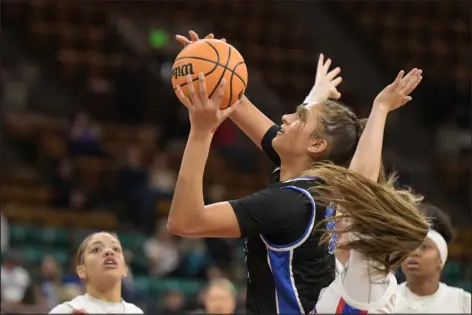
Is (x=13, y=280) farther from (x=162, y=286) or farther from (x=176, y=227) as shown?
(x=176, y=227)

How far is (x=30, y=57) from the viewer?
14547 millimetres

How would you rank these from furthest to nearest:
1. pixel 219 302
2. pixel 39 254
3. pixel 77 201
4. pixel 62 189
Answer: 1. pixel 62 189
2. pixel 77 201
3. pixel 39 254
4. pixel 219 302

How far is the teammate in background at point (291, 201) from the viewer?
127 inches

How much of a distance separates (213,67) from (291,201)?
64 centimetres

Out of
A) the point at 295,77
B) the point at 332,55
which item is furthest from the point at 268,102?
the point at 332,55

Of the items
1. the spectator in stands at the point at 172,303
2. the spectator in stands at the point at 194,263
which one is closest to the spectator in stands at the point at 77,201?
the spectator in stands at the point at 194,263

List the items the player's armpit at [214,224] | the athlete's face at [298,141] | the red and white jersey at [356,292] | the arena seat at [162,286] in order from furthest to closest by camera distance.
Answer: the arena seat at [162,286], the athlete's face at [298,141], the player's armpit at [214,224], the red and white jersey at [356,292]

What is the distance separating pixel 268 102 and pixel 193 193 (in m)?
11.7

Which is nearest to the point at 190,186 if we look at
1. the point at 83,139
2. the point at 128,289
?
the point at 128,289

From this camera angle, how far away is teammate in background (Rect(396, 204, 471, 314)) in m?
5.08

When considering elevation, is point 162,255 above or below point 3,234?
below

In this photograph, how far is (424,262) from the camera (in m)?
5.10

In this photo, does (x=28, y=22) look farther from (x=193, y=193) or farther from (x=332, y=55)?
(x=193, y=193)

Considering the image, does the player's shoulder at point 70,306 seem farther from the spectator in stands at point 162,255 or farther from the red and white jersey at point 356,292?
the spectator in stands at point 162,255
